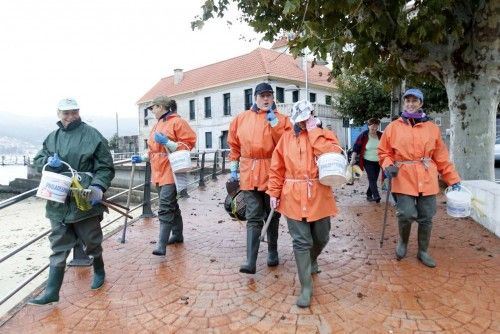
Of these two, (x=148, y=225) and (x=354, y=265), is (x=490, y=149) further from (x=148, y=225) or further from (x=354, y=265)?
(x=148, y=225)

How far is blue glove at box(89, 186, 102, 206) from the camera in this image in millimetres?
3646

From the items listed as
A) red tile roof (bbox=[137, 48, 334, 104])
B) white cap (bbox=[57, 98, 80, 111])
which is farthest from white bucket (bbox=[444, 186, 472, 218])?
red tile roof (bbox=[137, 48, 334, 104])

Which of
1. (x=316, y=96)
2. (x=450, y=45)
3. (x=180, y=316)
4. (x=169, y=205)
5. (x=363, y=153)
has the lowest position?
(x=180, y=316)

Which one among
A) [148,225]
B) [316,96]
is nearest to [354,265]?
[148,225]

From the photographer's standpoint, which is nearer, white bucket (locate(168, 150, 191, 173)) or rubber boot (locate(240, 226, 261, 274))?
rubber boot (locate(240, 226, 261, 274))

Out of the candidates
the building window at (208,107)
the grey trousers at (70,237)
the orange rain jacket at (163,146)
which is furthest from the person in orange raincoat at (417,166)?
the building window at (208,107)

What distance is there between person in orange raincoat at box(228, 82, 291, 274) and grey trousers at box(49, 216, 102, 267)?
1.50m

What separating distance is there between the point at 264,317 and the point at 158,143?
253 centimetres

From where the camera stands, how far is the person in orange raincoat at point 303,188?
3.42 metres

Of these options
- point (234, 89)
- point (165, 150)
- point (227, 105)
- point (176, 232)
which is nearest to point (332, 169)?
point (165, 150)

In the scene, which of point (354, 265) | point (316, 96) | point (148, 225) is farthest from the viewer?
point (316, 96)

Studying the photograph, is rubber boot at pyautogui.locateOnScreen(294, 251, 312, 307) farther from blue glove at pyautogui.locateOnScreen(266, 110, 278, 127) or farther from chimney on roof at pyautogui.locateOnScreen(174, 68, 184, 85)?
chimney on roof at pyautogui.locateOnScreen(174, 68, 184, 85)

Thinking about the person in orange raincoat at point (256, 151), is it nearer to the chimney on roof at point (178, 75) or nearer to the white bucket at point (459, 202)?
the white bucket at point (459, 202)

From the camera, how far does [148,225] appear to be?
6707mm
